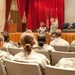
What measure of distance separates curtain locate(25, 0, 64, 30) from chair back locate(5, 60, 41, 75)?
389 inches

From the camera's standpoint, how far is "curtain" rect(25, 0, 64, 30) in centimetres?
1229

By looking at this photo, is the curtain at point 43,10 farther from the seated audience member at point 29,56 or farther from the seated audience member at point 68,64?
the seated audience member at point 68,64

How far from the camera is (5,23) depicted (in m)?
9.58

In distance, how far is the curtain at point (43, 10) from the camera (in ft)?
40.3

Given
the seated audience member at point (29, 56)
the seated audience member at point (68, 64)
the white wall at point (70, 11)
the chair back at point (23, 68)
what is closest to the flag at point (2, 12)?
the white wall at point (70, 11)

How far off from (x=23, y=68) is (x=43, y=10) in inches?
419

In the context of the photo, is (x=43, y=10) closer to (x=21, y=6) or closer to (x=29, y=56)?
(x=21, y=6)

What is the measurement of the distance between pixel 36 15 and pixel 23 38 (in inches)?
395

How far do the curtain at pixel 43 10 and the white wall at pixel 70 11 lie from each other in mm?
274

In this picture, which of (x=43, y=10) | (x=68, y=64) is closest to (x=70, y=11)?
(x=43, y=10)

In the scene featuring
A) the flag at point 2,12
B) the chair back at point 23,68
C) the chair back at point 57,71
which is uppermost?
the flag at point 2,12

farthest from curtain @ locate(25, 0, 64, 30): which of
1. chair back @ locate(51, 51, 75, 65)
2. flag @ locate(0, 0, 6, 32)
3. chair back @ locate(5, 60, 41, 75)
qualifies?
chair back @ locate(5, 60, 41, 75)

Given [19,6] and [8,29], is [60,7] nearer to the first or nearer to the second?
[19,6]

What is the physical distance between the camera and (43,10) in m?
12.6
